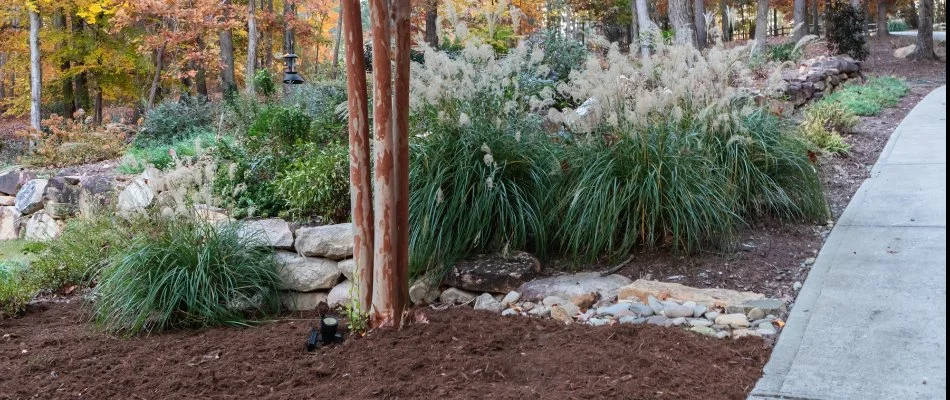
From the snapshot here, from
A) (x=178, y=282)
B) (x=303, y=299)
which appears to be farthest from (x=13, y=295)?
(x=303, y=299)

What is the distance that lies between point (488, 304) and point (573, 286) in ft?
1.78

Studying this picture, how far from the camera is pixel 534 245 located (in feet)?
17.3

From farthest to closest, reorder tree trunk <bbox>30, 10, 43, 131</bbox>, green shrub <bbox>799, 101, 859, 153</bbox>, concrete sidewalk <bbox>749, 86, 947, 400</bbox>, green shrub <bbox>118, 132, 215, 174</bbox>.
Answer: tree trunk <bbox>30, 10, 43, 131</bbox>, green shrub <bbox>118, 132, 215, 174</bbox>, green shrub <bbox>799, 101, 859, 153</bbox>, concrete sidewalk <bbox>749, 86, 947, 400</bbox>

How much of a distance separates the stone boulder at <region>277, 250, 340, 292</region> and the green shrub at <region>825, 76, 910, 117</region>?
7847 millimetres

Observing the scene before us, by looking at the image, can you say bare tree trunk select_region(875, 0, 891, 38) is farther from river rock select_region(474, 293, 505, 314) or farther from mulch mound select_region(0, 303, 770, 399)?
mulch mound select_region(0, 303, 770, 399)

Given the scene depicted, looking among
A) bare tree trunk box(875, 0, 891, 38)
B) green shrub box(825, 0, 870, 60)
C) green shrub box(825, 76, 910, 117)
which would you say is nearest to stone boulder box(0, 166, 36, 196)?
green shrub box(825, 76, 910, 117)

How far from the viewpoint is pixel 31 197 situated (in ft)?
35.6

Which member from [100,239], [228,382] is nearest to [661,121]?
[228,382]

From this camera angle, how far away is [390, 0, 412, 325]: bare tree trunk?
3.82 meters

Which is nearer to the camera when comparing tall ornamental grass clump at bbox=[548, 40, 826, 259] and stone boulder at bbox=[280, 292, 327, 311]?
tall ornamental grass clump at bbox=[548, 40, 826, 259]

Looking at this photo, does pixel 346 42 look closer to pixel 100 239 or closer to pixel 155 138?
pixel 100 239

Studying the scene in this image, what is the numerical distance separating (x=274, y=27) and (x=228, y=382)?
2017 cm

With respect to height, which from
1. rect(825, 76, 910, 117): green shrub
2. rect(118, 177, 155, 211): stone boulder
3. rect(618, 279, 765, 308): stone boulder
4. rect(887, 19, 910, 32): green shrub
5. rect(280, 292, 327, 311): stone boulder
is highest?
rect(887, 19, 910, 32): green shrub

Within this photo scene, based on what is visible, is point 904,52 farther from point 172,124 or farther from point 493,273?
point 493,273
